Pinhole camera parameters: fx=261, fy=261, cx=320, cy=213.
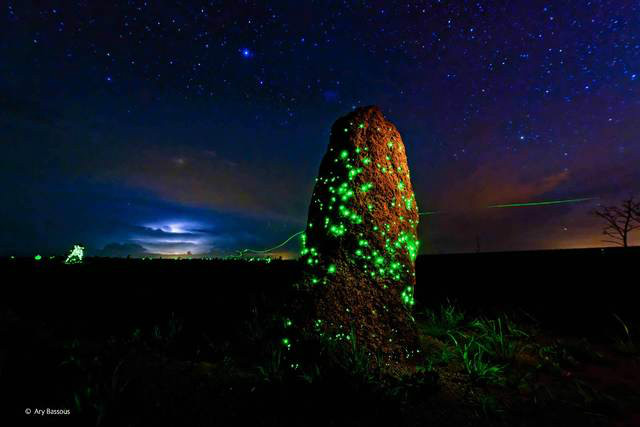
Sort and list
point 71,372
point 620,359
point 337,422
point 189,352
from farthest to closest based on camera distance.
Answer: point 189,352
point 620,359
point 71,372
point 337,422

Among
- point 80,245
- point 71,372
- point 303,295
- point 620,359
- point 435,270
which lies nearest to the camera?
point 71,372

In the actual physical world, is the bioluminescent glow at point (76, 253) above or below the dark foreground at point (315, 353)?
above

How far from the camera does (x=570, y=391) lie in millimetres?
2553

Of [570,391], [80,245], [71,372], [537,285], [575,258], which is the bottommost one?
[570,391]

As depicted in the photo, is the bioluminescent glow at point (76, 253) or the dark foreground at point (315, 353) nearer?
the dark foreground at point (315, 353)

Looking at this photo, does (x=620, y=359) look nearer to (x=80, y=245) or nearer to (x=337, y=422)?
(x=337, y=422)

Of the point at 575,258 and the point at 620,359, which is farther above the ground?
the point at 575,258

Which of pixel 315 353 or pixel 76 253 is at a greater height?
pixel 76 253

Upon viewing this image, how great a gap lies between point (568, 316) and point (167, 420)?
5.27m

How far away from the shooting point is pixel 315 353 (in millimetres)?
2980

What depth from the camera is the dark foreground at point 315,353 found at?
89.4 inches

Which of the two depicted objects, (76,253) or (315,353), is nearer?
(315,353)

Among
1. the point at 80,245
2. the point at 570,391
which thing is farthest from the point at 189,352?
the point at 80,245

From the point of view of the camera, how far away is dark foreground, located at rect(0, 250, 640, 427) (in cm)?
227
